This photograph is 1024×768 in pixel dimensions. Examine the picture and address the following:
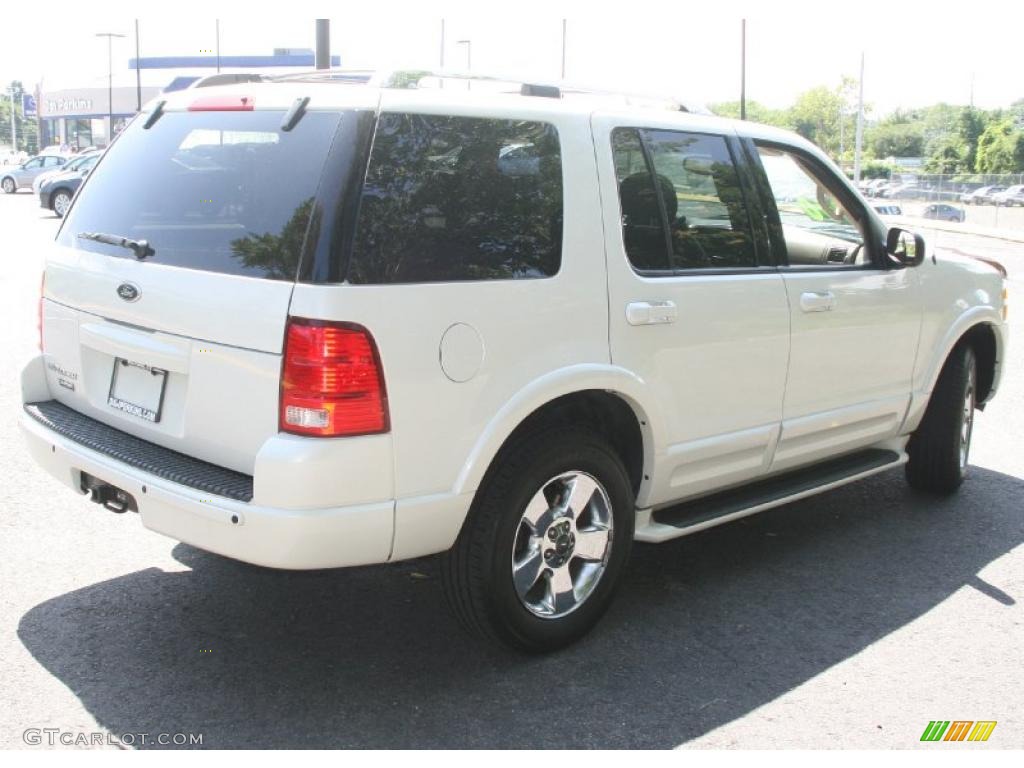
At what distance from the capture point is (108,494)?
366 cm

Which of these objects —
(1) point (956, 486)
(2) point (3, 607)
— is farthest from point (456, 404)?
(1) point (956, 486)

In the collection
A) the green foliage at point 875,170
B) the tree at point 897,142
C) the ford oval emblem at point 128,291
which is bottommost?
the ford oval emblem at point 128,291

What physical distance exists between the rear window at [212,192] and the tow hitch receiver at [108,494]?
0.78m

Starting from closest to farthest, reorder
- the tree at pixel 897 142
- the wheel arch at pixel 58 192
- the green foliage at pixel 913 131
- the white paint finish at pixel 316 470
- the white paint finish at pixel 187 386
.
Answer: the white paint finish at pixel 316 470
the white paint finish at pixel 187 386
the wheel arch at pixel 58 192
the green foliage at pixel 913 131
the tree at pixel 897 142

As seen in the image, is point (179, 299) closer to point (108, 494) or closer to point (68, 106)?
point (108, 494)

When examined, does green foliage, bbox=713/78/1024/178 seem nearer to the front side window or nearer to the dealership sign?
the dealership sign

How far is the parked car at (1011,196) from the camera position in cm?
5100

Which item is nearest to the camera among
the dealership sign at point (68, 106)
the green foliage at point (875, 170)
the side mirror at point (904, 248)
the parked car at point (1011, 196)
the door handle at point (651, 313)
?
the door handle at point (651, 313)

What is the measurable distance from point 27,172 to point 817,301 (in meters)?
40.0

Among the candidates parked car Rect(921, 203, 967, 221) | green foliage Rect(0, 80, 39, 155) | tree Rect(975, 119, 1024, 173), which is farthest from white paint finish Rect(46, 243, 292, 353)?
green foliage Rect(0, 80, 39, 155)

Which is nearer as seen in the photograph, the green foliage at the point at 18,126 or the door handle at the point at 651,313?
the door handle at the point at 651,313

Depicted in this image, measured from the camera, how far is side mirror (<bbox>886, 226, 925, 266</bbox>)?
5.12 m

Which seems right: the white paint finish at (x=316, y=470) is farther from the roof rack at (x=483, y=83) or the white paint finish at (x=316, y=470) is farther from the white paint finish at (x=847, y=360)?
the white paint finish at (x=847, y=360)

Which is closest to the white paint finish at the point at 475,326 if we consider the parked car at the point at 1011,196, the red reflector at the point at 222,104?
the red reflector at the point at 222,104
